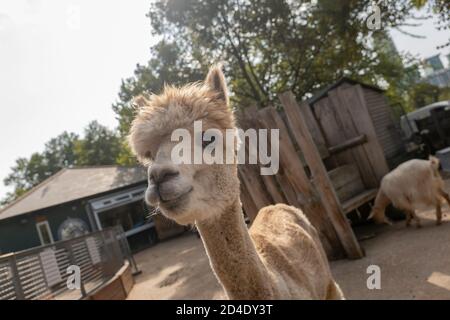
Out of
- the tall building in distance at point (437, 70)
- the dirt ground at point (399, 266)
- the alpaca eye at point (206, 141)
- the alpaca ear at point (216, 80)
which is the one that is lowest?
the dirt ground at point (399, 266)

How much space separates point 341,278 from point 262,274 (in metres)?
3.32

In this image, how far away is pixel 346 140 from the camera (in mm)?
7629

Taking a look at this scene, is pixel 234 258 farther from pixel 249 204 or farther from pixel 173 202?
pixel 249 204

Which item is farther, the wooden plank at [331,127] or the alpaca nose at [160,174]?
the wooden plank at [331,127]

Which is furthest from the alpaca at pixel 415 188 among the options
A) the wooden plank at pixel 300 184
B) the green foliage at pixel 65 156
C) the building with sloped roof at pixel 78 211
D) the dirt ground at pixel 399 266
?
the green foliage at pixel 65 156

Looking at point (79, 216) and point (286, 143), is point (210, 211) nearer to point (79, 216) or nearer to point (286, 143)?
point (286, 143)

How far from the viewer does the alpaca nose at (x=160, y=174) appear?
1867 mm

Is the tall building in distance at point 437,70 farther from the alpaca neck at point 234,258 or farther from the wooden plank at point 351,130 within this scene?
the wooden plank at point 351,130

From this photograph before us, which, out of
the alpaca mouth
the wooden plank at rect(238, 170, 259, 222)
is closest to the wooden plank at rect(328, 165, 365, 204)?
the wooden plank at rect(238, 170, 259, 222)

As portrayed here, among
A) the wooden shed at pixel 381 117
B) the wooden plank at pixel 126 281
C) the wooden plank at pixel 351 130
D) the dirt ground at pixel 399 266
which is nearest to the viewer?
the dirt ground at pixel 399 266

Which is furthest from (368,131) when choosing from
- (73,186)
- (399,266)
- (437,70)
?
(73,186)

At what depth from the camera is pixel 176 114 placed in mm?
2213

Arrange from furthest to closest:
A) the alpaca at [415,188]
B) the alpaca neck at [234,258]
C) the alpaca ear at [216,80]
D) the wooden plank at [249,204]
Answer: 1. the wooden plank at [249,204]
2. the alpaca at [415,188]
3. the alpaca ear at [216,80]
4. the alpaca neck at [234,258]

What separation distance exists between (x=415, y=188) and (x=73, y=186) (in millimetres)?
21943
